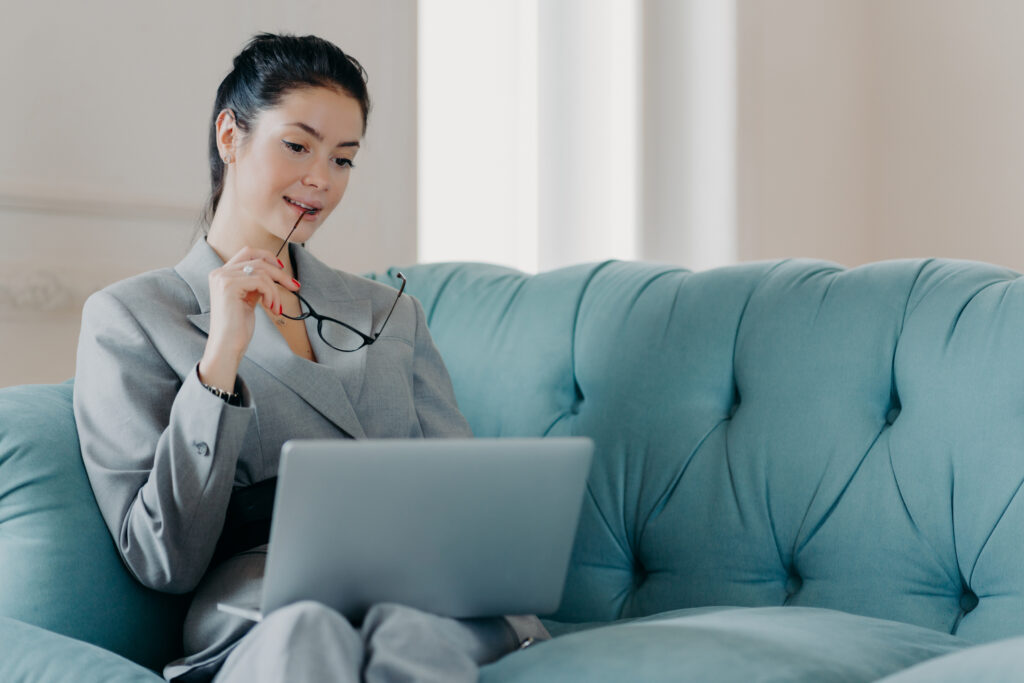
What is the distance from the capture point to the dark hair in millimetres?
1451

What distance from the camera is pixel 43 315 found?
181cm

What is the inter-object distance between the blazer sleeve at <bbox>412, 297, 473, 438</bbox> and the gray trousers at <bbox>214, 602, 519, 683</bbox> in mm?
514

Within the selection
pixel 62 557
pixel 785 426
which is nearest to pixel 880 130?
pixel 785 426

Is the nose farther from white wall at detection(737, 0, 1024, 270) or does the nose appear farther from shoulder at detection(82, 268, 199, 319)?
white wall at detection(737, 0, 1024, 270)

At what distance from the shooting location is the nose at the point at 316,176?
144cm

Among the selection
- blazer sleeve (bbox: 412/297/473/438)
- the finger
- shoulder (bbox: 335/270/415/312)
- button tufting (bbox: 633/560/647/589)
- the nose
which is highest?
the nose

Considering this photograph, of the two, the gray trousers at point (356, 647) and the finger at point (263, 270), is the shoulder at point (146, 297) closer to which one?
the finger at point (263, 270)

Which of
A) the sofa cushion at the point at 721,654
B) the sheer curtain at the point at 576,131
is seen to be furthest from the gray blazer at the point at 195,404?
the sheer curtain at the point at 576,131

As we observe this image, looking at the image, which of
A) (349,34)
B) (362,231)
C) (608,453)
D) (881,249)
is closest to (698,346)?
(608,453)

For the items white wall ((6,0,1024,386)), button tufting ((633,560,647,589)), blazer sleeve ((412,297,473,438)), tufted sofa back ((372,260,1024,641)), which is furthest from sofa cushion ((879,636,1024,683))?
white wall ((6,0,1024,386))

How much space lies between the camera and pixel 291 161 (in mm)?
1438

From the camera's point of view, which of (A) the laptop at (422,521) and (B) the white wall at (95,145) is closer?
(A) the laptop at (422,521)

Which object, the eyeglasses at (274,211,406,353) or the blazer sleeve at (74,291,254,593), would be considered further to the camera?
the eyeglasses at (274,211,406,353)

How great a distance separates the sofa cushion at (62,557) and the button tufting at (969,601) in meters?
0.90
